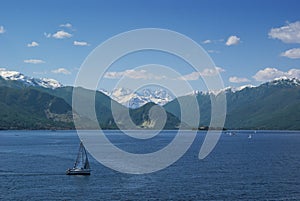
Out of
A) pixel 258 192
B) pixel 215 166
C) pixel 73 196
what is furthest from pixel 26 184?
pixel 215 166

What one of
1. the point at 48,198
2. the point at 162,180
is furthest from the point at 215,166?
the point at 48,198

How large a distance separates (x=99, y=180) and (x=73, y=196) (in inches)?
1052

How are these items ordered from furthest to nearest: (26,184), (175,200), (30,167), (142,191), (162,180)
A: (30,167) < (162,180) < (26,184) < (142,191) < (175,200)

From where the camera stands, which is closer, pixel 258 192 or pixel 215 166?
pixel 258 192

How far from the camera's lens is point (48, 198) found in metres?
111

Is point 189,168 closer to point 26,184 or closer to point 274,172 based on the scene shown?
point 274,172

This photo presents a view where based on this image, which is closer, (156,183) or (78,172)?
(156,183)

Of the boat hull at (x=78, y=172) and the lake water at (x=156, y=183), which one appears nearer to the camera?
the lake water at (x=156, y=183)

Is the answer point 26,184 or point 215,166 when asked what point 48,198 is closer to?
point 26,184

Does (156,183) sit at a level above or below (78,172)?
below

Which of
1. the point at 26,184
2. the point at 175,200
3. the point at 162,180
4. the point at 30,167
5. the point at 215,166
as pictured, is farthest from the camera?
the point at 215,166

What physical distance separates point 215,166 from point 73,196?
83.4 m

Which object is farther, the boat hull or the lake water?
the boat hull

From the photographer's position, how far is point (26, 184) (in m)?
132
